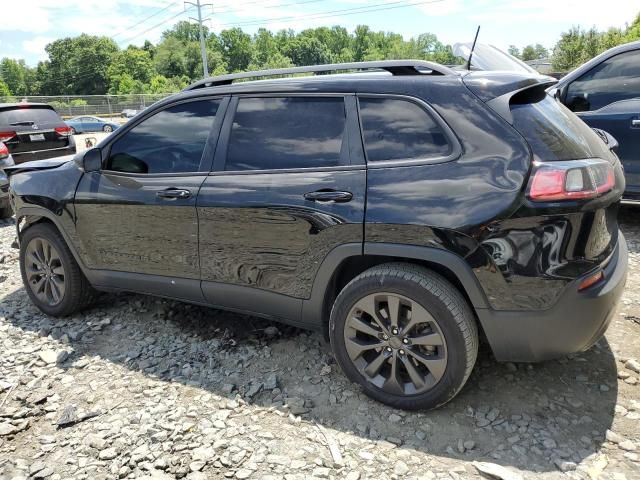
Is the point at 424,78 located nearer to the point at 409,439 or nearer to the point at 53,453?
the point at 409,439

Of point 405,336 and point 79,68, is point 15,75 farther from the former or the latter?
point 405,336

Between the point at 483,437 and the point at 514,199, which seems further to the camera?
the point at 483,437

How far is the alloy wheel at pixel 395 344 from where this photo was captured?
8.67ft

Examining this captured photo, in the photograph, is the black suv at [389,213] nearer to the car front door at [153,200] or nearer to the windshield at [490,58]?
the car front door at [153,200]

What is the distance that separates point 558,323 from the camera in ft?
8.03

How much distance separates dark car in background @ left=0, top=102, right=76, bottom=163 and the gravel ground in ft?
19.6

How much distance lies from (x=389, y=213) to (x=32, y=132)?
27.1ft

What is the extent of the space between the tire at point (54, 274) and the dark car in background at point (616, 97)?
199 inches

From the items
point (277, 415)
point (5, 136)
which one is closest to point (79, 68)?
point (5, 136)

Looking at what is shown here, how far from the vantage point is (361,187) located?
8.87 ft

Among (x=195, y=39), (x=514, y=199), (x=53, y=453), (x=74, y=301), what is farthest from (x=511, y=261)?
(x=195, y=39)

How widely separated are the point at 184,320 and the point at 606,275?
2.88 metres

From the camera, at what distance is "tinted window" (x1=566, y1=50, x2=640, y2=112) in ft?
17.5

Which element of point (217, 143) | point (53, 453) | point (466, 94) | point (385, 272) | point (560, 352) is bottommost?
point (53, 453)
